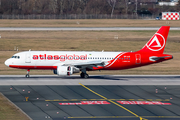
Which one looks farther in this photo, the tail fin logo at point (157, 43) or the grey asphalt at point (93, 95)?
the tail fin logo at point (157, 43)

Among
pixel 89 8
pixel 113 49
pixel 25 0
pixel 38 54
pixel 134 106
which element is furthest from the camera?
pixel 25 0

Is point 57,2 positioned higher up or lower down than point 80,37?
higher up

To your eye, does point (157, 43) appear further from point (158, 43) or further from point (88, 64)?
point (88, 64)

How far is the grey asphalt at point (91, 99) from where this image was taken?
31.2 metres

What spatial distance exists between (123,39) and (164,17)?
229 feet

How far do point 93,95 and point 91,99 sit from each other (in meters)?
2.03

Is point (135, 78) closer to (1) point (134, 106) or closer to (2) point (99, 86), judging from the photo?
(2) point (99, 86)

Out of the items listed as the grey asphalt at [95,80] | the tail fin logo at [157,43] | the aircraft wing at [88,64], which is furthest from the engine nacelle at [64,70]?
the tail fin logo at [157,43]

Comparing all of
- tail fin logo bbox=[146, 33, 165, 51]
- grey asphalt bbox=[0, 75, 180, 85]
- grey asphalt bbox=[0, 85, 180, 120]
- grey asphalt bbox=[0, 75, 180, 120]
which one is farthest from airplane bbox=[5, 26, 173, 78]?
grey asphalt bbox=[0, 85, 180, 120]

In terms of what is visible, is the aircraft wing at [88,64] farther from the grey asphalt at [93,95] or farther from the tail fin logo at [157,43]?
the tail fin logo at [157,43]

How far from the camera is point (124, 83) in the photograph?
47.7 m

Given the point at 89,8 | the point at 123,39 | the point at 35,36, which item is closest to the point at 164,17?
the point at 89,8

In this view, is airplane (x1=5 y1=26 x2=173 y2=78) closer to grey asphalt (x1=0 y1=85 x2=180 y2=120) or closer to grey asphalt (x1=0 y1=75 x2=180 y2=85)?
grey asphalt (x1=0 y1=75 x2=180 y2=85)

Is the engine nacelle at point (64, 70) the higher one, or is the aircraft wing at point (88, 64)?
the aircraft wing at point (88, 64)
